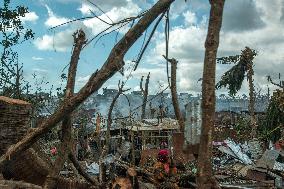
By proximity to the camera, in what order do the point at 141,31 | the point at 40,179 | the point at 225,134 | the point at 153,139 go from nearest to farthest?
the point at 141,31 → the point at 40,179 → the point at 153,139 → the point at 225,134

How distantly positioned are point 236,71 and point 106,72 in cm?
2552

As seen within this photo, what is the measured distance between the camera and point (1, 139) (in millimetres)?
4398

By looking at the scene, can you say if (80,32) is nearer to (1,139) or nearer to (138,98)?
(1,139)

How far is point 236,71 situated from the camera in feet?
91.4

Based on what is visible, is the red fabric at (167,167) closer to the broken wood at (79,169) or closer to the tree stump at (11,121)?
the broken wood at (79,169)

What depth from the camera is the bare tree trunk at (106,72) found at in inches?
125

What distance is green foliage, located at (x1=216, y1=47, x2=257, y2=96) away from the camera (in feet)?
84.9

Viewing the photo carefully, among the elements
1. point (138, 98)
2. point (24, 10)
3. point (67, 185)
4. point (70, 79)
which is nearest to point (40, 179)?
point (67, 185)

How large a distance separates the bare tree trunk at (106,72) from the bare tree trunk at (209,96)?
1.39ft

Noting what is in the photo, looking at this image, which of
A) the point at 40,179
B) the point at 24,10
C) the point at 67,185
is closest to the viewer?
the point at 40,179

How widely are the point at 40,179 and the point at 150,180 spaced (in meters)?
3.71

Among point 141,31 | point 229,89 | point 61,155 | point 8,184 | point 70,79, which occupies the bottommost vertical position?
point 8,184

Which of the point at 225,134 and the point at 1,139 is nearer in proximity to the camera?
the point at 1,139

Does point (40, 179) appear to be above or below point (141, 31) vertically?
below
